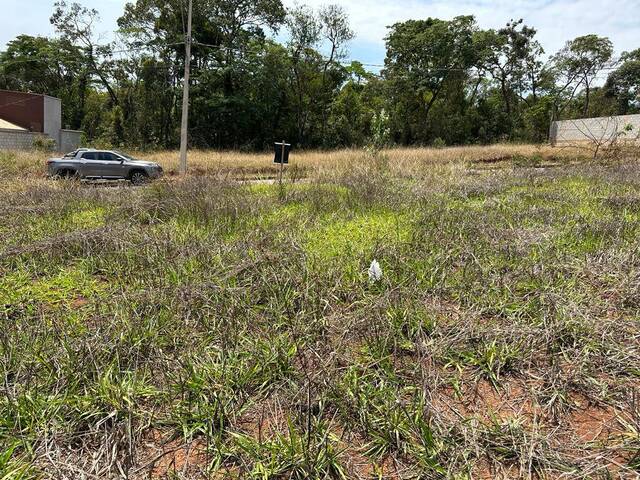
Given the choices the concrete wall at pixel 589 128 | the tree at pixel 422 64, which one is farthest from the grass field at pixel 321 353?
the tree at pixel 422 64

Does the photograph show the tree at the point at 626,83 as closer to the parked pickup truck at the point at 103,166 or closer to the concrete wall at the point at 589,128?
the concrete wall at the point at 589,128

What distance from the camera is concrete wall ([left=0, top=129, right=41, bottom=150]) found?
26.1m

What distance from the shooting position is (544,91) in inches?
1725

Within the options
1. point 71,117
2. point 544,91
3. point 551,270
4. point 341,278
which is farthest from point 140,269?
point 544,91

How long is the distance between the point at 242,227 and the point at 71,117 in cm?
4183

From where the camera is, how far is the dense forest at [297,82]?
112 feet

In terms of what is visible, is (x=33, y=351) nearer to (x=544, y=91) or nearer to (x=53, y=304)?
(x=53, y=304)

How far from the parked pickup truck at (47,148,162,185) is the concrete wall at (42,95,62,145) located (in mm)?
17672

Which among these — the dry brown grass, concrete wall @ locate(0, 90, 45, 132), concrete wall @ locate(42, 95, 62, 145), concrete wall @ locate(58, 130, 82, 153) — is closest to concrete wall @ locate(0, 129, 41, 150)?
concrete wall @ locate(42, 95, 62, 145)

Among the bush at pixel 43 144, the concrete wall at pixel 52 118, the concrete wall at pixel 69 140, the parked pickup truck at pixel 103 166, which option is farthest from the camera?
the concrete wall at pixel 69 140

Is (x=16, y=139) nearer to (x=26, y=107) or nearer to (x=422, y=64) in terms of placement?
(x=26, y=107)

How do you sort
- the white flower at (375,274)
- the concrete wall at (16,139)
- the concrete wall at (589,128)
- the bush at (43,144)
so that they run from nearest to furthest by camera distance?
the white flower at (375,274), the bush at (43,144), the concrete wall at (16,139), the concrete wall at (589,128)

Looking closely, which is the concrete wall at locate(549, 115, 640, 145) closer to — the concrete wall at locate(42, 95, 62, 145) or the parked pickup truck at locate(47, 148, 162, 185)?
the parked pickup truck at locate(47, 148, 162, 185)

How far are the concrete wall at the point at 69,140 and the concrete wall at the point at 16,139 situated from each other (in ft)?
9.81
